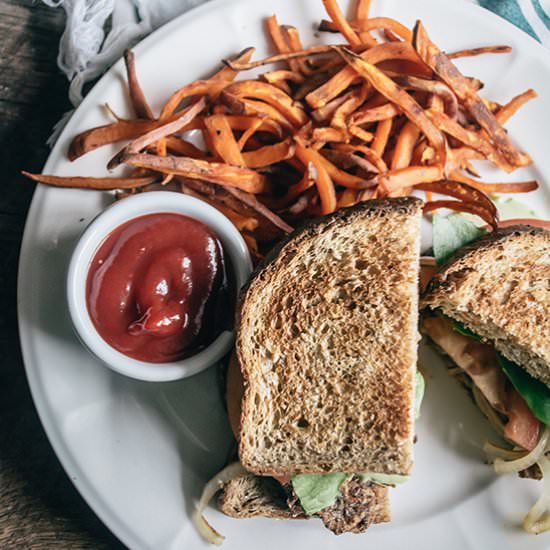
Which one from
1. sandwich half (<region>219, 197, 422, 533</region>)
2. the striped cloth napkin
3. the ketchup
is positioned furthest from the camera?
the striped cloth napkin

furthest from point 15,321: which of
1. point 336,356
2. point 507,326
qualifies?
point 507,326

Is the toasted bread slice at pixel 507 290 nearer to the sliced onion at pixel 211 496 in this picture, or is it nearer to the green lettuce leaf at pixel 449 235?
the green lettuce leaf at pixel 449 235

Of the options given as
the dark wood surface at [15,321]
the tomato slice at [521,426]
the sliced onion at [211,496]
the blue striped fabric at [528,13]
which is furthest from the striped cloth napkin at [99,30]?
the tomato slice at [521,426]

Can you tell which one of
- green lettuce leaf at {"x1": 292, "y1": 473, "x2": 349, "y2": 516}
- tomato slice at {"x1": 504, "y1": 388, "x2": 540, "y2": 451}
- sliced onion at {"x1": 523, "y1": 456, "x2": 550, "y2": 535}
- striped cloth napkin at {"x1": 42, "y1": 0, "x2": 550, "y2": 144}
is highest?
striped cloth napkin at {"x1": 42, "y1": 0, "x2": 550, "y2": 144}

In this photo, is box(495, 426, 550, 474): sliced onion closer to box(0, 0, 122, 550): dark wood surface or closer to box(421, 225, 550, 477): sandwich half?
box(421, 225, 550, 477): sandwich half

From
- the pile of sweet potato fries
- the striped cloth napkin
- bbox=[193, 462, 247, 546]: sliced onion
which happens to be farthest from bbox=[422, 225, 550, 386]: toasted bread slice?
the striped cloth napkin

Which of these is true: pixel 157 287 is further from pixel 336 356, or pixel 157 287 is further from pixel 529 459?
pixel 529 459
